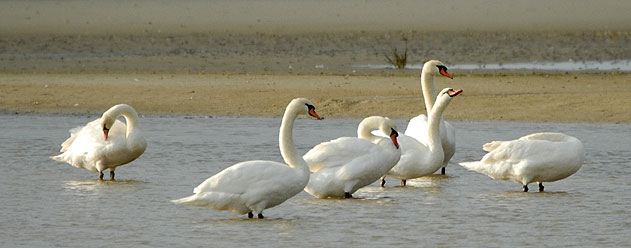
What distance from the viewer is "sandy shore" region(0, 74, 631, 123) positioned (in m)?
17.7

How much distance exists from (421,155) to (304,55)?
1737cm

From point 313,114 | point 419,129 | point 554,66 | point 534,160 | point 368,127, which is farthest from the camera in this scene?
point 554,66

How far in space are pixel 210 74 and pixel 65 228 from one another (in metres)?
14.2

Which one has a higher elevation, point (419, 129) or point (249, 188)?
point (419, 129)

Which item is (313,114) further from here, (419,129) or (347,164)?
(419,129)

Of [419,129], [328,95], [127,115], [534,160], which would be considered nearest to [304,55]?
[328,95]

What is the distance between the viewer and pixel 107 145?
455 inches

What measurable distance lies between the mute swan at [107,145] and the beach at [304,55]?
638 centimetres

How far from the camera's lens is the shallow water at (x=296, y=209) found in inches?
331

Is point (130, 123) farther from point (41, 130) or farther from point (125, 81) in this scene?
point (125, 81)

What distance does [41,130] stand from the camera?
1612cm

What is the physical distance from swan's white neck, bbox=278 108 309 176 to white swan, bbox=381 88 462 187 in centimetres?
153

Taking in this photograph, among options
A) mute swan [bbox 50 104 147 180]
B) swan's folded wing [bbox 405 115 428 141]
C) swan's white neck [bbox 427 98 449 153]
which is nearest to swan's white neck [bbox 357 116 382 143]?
swan's white neck [bbox 427 98 449 153]

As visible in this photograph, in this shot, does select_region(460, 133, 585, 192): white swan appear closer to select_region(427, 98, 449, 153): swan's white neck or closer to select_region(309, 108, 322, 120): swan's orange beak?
select_region(427, 98, 449, 153): swan's white neck
